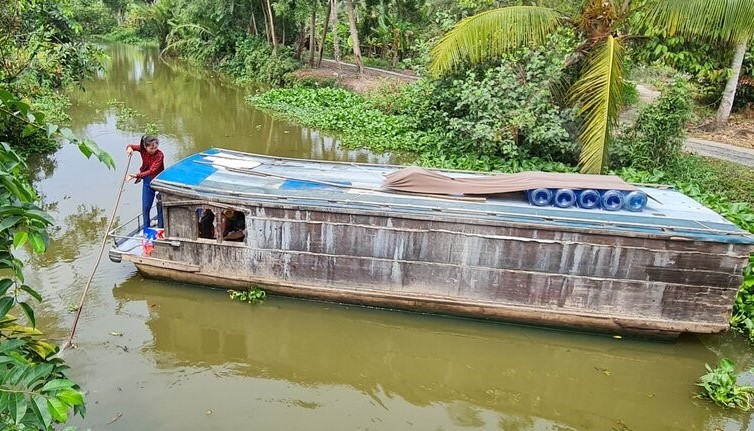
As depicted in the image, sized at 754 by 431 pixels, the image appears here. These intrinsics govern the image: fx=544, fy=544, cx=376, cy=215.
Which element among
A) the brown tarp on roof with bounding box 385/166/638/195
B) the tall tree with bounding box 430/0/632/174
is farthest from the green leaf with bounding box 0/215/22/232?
the tall tree with bounding box 430/0/632/174

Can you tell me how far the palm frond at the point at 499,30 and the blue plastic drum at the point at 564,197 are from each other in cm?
462

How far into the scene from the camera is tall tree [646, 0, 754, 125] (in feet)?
32.9

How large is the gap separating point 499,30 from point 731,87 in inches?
340

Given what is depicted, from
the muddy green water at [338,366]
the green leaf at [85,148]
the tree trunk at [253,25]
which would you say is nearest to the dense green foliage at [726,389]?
the muddy green water at [338,366]

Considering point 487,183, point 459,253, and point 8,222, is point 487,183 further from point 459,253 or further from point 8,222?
point 8,222

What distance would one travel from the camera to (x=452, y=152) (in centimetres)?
1488

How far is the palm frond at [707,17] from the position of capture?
1004 centimetres

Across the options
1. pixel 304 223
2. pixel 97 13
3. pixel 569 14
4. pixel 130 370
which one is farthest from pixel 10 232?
pixel 97 13

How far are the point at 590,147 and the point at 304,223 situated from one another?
5.87 m

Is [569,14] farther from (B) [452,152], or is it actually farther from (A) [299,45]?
(A) [299,45]

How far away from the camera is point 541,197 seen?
332 inches

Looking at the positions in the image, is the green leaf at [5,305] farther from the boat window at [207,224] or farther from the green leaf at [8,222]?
the boat window at [207,224]

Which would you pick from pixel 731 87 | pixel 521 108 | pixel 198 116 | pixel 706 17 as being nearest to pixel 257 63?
pixel 198 116

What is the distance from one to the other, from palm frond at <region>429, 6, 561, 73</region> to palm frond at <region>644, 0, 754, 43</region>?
6.87 ft
